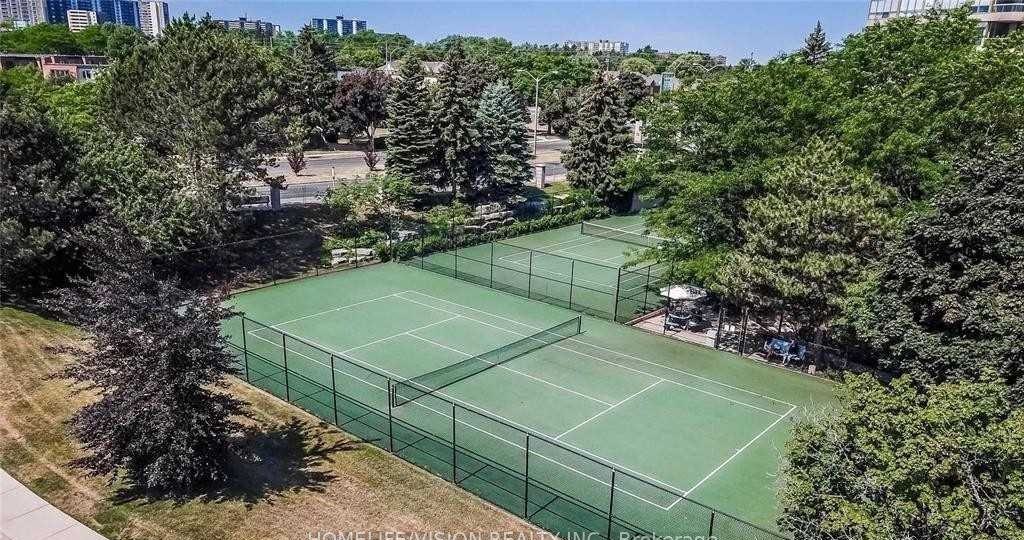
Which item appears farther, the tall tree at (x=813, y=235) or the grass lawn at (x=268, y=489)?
the tall tree at (x=813, y=235)

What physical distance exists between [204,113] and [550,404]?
1988cm

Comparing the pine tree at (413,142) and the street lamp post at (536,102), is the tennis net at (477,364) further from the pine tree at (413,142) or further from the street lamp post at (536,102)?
the street lamp post at (536,102)

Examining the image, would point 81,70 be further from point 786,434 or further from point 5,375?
point 786,434

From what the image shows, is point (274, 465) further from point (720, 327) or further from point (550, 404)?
point (720, 327)

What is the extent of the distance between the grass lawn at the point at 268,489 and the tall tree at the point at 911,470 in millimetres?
6240

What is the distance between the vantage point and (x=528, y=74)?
98.4 metres

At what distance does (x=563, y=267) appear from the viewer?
3612 centimetres

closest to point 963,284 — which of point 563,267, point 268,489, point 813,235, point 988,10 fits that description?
point 813,235

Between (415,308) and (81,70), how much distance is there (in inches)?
3502

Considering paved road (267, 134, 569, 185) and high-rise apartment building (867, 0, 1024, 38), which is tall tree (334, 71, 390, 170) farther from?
high-rise apartment building (867, 0, 1024, 38)

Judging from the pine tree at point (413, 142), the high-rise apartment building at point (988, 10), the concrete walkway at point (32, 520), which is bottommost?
the concrete walkway at point (32, 520)

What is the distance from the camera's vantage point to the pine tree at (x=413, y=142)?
141 feet

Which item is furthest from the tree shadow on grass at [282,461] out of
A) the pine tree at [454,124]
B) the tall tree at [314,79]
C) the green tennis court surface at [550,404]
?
the tall tree at [314,79]

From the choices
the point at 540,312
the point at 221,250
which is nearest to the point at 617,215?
the point at 540,312
